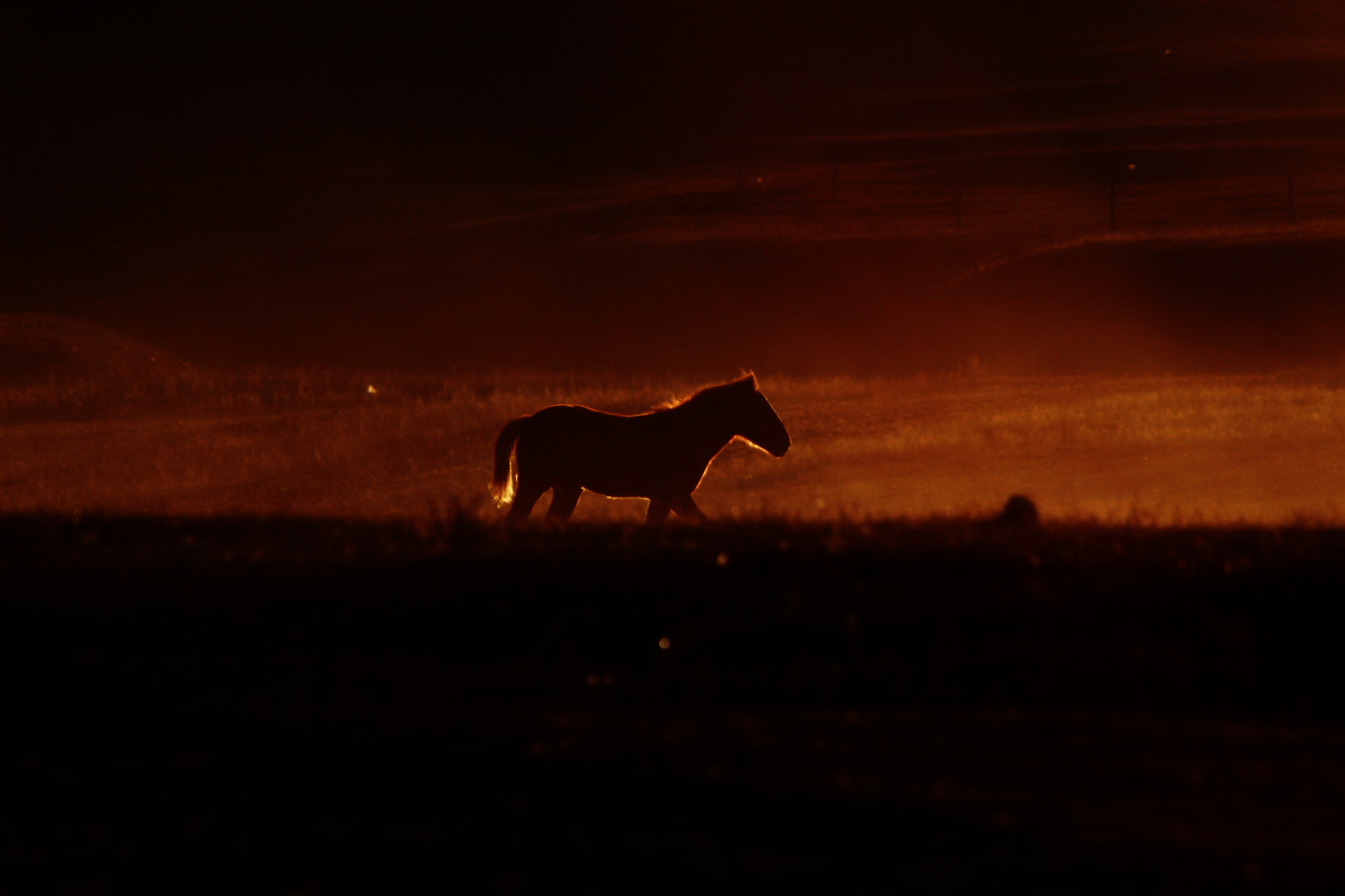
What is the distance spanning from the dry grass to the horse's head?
0.69 metres

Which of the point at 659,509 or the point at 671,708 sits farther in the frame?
the point at 659,509

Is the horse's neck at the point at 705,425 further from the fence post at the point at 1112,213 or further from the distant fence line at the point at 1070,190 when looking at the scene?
the distant fence line at the point at 1070,190

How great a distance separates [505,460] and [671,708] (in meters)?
7.02

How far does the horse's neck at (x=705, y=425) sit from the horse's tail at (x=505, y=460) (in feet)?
5.11

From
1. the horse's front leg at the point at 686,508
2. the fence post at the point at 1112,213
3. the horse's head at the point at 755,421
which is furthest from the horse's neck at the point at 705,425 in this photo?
the fence post at the point at 1112,213

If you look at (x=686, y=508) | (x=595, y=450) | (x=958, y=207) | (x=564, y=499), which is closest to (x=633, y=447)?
(x=595, y=450)

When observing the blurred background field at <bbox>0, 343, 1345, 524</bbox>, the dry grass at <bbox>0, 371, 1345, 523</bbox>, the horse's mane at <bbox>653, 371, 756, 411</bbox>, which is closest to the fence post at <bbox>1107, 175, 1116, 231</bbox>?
the blurred background field at <bbox>0, 343, 1345, 524</bbox>

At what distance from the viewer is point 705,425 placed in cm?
1425

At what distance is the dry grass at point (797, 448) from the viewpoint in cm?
1823

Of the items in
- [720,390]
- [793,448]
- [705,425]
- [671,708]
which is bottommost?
[671,708]

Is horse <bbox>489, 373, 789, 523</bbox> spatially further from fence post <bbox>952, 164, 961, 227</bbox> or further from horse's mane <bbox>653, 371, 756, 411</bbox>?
fence post <bbox>952, 164, 961, 227</bbox>

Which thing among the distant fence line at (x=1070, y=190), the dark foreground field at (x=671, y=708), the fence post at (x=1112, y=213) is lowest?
the dark foreground field at (x=671, y=708)

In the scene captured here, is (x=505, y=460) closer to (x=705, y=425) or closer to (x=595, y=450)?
(x=595, y=450)

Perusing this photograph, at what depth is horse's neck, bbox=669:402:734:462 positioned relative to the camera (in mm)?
14195
